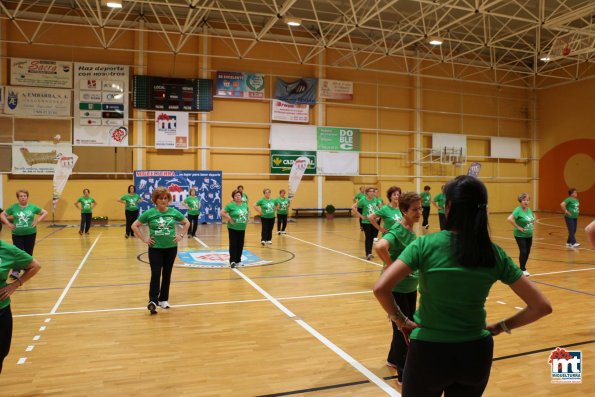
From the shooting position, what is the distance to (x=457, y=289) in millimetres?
1916

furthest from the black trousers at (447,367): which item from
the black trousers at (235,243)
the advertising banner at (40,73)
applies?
the advertising banner at (40,73)

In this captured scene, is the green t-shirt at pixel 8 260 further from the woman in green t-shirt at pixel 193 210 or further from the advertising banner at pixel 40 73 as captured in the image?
the advertising banner at pixel 40 73

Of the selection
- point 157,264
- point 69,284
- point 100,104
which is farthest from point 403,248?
point 100,104

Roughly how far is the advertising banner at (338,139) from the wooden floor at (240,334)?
45.7ft

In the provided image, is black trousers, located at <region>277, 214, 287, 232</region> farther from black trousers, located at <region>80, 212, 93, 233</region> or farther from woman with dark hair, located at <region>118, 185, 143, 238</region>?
black trousers, located at <region>80, 212, 93, 233</region>

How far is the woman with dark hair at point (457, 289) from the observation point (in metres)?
1.91

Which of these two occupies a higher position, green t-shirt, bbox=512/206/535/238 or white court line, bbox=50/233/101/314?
green t-shirt, bbox=512/206/535/238

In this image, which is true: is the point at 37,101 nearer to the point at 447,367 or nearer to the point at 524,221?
the point at 524,221

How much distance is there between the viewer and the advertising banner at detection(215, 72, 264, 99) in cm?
2200

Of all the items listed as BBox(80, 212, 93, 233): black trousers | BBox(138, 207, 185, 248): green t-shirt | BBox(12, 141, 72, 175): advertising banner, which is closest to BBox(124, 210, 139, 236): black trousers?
BBox(80, 212, 93, 233): black trousers

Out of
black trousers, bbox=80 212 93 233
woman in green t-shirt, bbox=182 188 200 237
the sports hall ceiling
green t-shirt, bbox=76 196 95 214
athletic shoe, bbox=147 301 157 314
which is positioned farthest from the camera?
the sports hall ceiling

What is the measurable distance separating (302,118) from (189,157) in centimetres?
593

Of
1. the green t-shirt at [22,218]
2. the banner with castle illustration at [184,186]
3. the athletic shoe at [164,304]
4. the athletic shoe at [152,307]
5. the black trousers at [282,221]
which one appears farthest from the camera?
the banner with castle illustration at [184,186]

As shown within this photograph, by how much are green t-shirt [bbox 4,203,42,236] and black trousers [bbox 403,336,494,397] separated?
8329 mm
